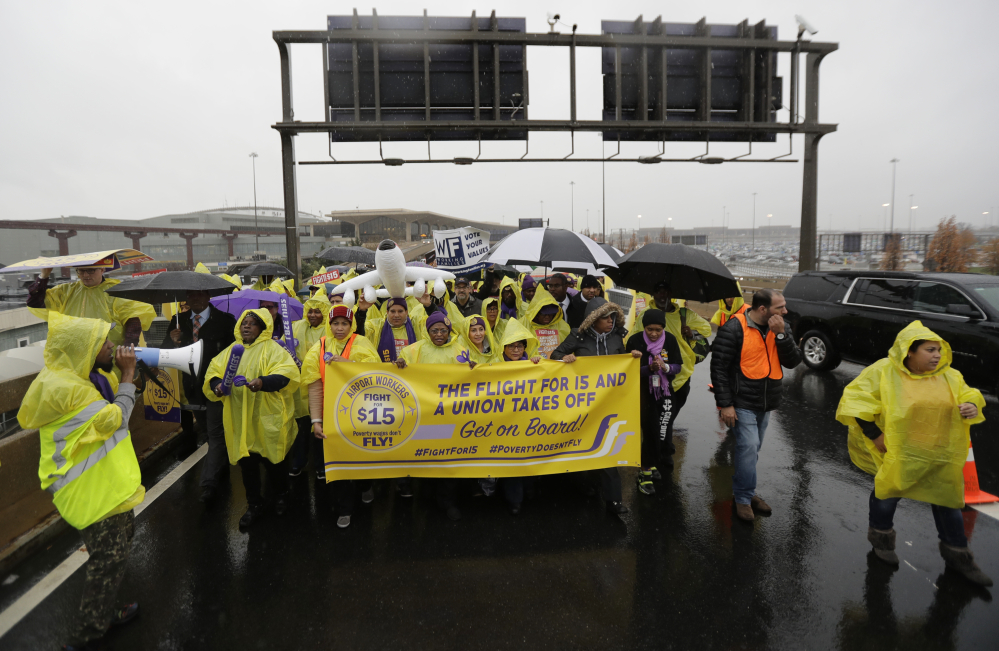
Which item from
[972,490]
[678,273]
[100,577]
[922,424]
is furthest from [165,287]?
[972,490]

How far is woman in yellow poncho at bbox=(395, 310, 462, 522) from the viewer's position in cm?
432

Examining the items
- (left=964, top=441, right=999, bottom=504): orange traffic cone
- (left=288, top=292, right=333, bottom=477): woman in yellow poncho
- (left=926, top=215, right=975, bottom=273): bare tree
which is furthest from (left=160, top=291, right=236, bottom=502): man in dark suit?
(left=926, top=215, right=975, bottom=273): bare tree

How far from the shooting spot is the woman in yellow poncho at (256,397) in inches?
155

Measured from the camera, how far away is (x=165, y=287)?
488cm

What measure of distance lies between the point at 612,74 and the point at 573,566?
11.1 m

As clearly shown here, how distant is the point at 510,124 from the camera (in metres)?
11.1

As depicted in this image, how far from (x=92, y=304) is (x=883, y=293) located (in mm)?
10890

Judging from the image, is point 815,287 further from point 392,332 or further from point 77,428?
point 77,428

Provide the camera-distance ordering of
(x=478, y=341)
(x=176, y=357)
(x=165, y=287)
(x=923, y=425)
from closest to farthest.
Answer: (x=923, y=425)
(x=176, y=357)
(x=478, y=341)
(x=165, y=287)

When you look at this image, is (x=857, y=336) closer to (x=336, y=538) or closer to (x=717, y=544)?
(x=717, y=544)

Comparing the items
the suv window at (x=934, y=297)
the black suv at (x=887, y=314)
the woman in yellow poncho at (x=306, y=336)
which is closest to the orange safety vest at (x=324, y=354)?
the woman in yellow poncho at (x=306, y=336)

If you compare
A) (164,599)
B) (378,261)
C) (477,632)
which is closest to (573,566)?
(477,632)

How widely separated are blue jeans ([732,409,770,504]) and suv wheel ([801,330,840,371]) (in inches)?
227

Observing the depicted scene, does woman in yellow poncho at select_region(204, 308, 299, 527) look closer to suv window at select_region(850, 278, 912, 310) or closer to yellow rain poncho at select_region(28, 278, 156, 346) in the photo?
yellow rain poncho at select_region(28, 278, 156, 346)
